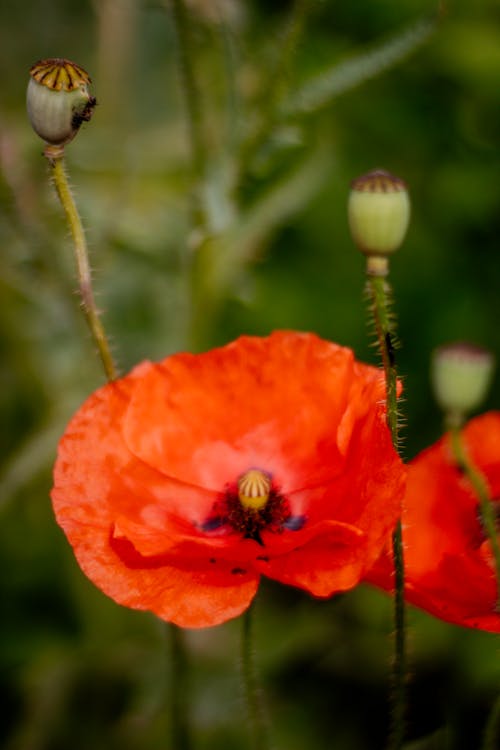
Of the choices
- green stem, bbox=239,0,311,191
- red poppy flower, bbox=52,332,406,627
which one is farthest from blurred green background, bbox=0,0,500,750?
red poppy flower, bbox=52,332,406,627

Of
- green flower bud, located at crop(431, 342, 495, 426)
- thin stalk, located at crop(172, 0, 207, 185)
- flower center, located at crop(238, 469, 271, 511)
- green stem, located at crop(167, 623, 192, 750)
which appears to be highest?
thin stalk, located at crop(172, 0, 207, 185)

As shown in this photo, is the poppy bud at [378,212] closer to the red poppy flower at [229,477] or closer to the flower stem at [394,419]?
the flower stem at [394,419]

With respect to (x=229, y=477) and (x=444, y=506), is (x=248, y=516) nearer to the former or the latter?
(x=229, y=477)

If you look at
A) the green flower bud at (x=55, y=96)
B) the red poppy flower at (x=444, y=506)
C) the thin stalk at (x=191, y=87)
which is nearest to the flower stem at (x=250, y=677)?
the red poppy flower at (x=444, y=506)

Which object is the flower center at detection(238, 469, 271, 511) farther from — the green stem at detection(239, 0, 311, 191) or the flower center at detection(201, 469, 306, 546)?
the green stem at detection(239, 0, 311, 191)

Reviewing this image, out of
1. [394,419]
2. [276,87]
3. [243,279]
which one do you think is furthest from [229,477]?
[243,279]

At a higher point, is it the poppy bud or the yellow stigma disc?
the yellow stigma disc
